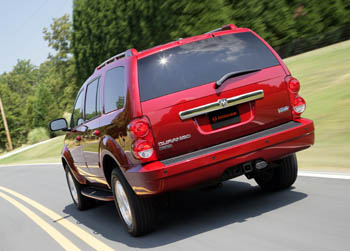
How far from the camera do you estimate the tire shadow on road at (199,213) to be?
5.69m

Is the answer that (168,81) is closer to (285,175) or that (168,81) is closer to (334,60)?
(285,175)

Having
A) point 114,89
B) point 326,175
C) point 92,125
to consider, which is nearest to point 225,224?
point 114,89

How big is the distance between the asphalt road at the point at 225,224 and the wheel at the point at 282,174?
0.41ft

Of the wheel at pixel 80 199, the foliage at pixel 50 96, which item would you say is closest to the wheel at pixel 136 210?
the wheel at pixel 80 199

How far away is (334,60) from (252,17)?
26.6ft

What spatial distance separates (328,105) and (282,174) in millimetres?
6860

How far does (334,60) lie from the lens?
18625mm

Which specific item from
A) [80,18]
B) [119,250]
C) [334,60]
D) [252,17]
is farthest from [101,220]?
[80,18]

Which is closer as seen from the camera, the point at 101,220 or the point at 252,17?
the point at 101,220

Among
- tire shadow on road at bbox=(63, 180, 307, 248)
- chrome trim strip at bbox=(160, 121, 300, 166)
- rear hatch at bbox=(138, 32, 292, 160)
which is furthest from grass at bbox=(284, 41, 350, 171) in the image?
rear hatch at bbox=(138, 32, 292, 160)

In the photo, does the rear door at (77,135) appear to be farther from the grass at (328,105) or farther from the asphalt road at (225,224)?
the grass at (328,105)

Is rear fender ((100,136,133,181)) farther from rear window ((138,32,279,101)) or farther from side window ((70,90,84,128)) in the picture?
side window ((70,90,84,128))

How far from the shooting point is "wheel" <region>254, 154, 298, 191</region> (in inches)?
257

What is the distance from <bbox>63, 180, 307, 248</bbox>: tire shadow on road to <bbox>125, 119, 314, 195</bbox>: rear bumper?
0.59 meters
